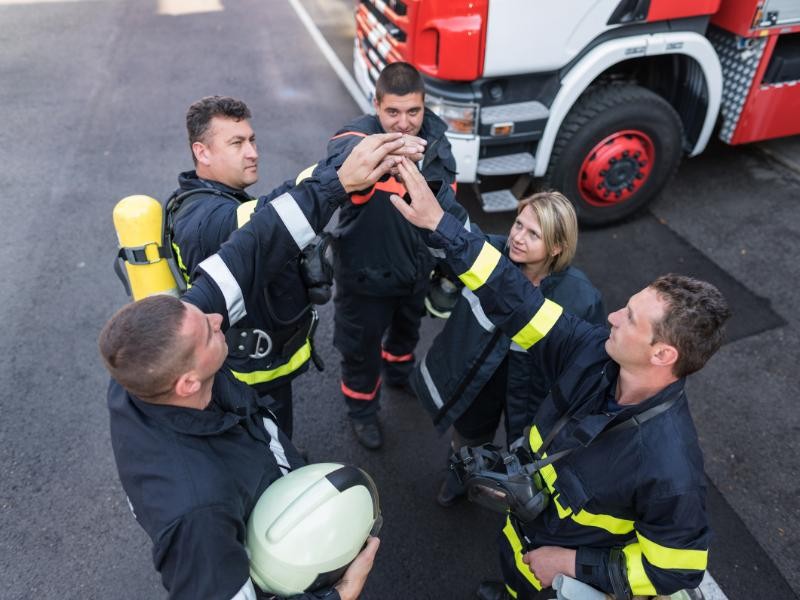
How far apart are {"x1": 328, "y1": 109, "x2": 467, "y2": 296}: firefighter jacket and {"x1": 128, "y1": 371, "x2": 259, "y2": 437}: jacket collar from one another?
1220 mm

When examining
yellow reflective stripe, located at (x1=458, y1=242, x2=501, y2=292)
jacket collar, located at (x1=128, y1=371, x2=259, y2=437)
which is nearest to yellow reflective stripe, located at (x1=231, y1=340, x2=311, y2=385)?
jacket collar, located at (x1=128, y1=371, x2=259, y2=437)

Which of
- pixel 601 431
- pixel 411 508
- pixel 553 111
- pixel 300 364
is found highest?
pixel 601 431

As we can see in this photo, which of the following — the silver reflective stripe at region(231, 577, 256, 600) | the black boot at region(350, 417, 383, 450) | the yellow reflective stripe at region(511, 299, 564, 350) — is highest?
the yellow reflective stripe at region(511, 299, 564, 350)

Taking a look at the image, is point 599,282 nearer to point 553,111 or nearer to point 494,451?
Answer: point 553,111

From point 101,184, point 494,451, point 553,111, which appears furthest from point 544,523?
point 101,184

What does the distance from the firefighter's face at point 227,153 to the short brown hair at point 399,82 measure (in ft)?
2.42

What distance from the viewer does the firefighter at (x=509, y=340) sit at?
8.06ft

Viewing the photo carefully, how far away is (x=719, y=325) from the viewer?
1730mm

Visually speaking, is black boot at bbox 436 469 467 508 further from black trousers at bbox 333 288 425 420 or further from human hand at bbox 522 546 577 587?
human hand at bbox 522 546 577 587

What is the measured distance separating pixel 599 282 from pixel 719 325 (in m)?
2.94

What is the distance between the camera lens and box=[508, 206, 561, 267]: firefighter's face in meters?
2.47

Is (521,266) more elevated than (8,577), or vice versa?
(521,266)

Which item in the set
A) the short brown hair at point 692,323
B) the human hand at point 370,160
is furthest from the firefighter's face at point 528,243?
the short brown hair at point 692,323

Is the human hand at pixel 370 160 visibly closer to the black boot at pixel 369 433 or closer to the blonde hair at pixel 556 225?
the blonde hair at pixel 556 225
